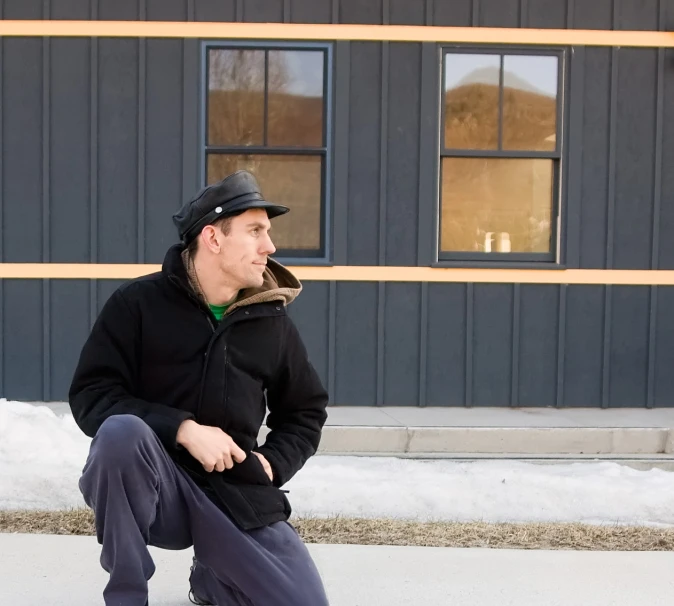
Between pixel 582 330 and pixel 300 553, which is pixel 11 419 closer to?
pixel 300 553

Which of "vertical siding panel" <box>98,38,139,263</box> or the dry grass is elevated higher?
"vertical siding panel" <box>98,38,139,263</box>

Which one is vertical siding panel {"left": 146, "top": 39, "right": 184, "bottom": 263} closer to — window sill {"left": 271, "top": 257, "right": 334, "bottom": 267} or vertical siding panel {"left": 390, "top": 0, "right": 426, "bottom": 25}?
window sill {"left": 271, "top": 257, "right": 334, "bottom": 267}

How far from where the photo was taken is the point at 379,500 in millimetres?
5164

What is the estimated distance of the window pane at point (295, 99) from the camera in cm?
790

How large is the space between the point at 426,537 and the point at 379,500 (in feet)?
2.14

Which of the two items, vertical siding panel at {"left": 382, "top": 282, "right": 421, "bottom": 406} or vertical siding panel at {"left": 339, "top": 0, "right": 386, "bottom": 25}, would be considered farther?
vertical siding panel at {"left": 382, "top": 282, "right": 421, "bottom": 406}

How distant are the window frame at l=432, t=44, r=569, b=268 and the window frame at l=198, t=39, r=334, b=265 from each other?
92 centimetres

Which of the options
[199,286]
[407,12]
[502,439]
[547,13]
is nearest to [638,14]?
[547,13]

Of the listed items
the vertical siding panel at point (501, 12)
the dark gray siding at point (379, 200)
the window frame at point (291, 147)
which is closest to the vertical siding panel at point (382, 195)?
the dark gray siding at point (379, 200)

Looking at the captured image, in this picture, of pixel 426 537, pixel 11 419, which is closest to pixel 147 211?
pixel 11 419

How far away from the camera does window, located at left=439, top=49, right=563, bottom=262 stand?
313 inches

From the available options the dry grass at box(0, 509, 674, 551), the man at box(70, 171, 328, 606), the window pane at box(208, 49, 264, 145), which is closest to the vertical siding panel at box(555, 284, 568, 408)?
the window pane at box(208, 49, 264, 145)

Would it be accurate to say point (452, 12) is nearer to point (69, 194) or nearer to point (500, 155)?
point (500, 155)

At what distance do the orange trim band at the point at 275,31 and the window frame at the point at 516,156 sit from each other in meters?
0.08
